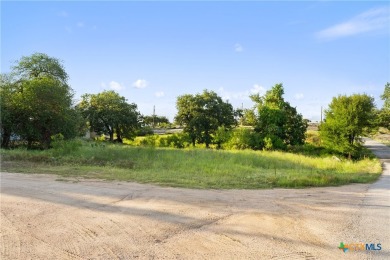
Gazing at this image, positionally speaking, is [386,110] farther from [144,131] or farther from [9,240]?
[9,240]

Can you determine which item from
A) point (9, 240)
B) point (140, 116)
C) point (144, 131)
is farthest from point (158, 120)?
point (9, 240)

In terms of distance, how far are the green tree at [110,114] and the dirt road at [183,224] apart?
103 ft

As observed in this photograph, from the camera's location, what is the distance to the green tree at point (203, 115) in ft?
135

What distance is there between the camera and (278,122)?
3828 cm

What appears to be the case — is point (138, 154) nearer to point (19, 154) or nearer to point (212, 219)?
point (19, 154)

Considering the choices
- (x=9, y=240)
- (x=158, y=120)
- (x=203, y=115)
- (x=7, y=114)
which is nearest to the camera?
(x=9, y=240)

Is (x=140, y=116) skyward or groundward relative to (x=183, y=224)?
skyward

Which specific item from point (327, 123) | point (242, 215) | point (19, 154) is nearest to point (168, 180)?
point (242, 215)

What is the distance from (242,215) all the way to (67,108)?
68.6ft

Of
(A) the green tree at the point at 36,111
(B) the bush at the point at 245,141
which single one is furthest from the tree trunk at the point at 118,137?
(A) the green tree at the point at 36,111

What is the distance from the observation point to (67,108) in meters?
23.8

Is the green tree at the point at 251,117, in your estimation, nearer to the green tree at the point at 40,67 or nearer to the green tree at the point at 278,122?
the green tree at the point at 278,122

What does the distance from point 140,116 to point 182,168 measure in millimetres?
28827

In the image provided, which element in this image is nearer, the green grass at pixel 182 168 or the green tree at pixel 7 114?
the green grass at pixel 182 168
